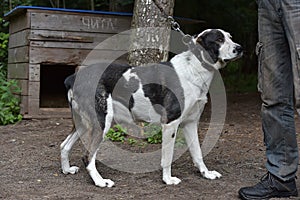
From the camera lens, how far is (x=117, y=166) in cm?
472

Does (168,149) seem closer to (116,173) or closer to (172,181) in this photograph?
(172,181)

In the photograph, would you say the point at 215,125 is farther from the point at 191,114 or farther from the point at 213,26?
the point at 213,26

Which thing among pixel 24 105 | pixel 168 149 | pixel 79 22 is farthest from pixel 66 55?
pixel 168 149

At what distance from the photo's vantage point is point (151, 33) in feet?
18.9

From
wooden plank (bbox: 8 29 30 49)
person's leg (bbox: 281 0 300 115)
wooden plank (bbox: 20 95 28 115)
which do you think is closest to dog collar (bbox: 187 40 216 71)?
person's leg (bbox: 281 0 300 115)

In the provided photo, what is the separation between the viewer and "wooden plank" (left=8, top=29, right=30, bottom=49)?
745 cm

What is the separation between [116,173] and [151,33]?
2010mm

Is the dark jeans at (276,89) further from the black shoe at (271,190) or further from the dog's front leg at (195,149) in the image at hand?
the dog's front leg at (195,149)

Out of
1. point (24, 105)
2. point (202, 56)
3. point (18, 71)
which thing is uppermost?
point (202, 56)

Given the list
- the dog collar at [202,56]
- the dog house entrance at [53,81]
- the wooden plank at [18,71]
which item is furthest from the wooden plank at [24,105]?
the dog collar at [202,56]

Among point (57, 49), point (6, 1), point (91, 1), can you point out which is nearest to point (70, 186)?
point (57, 49)

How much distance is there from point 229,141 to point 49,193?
2.72 meters

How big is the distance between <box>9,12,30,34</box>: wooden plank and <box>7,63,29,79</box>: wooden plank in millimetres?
601

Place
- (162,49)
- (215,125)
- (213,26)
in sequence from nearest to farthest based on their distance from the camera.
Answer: (162,49)
(215,125)
(213,26)
